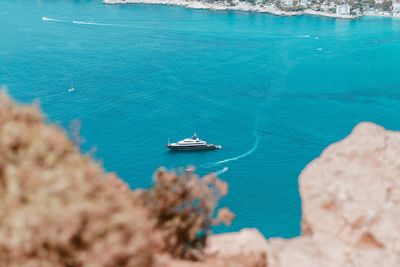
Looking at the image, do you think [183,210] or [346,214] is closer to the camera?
[346,214]

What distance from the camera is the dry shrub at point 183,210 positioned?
9.56 metres

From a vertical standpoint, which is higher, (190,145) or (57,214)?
(57,214)

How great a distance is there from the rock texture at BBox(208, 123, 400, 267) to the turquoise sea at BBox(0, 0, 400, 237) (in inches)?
1196

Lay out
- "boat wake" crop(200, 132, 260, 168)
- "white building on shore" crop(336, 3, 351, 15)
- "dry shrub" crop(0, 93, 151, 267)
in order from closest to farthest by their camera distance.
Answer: "dry shrub" crop(0, 93, 151, 267), "boat wake" crop(200, 132, 260, 168), "white building on shore" crop(336, 3, 351, 15)

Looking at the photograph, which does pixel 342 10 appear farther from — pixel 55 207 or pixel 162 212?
pixel 55 207

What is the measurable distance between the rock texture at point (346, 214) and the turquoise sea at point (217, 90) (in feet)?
99.7

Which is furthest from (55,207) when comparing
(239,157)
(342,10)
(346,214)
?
(342,10)

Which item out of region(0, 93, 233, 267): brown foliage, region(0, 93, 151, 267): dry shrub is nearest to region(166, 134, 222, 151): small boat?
region(0, 93, 233, 267): brown foliage

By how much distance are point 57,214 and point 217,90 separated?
6379 cm

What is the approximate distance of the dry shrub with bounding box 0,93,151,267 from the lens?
21.9ft

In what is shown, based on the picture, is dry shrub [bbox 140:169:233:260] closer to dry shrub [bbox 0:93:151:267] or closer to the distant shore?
dry shrub [bbox 0:93:151:267]

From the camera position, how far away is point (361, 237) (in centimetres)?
963

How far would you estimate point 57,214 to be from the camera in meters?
6.65

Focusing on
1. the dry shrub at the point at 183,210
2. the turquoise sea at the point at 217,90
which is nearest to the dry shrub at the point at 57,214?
the dry shrub at the point at 183,210
